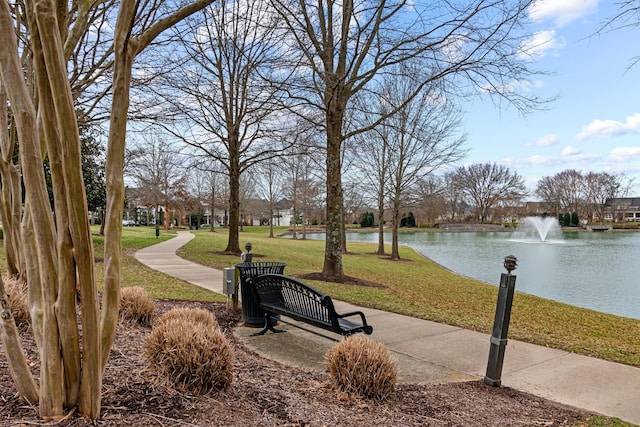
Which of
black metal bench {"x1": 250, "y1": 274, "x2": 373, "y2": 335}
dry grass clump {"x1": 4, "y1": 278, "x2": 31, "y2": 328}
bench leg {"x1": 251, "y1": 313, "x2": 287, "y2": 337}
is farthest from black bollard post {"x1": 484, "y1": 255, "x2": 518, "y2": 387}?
dry grass clump {"x1": 4, "y1": 278, "x2": 31, "y2": 328}

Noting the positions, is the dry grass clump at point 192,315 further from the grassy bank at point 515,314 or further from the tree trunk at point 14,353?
the grassy bank at point 515,314

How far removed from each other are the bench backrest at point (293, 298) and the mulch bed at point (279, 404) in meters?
0.67

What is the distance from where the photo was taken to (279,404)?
307cm

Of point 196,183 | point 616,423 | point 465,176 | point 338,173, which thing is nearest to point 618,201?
point 465,176

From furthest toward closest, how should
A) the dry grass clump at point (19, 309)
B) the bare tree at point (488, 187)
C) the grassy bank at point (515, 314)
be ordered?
the bare tree at point (488, 187) < the grassy bank at point (515, 314) < the dry grass clump at point (19, 309)

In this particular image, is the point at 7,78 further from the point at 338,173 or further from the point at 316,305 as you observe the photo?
the point at 338,173

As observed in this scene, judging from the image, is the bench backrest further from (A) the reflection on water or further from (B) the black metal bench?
(A) the reflection on water

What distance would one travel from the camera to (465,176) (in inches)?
3061

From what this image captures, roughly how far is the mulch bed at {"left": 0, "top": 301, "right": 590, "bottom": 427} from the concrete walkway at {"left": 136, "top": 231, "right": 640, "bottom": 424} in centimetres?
30

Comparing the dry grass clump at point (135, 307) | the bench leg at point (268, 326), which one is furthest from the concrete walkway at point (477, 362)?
the dry grass clump at point (135, 307)

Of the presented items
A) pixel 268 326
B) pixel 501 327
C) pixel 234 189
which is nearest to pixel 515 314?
pixel 501 327

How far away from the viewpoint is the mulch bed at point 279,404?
2568mm

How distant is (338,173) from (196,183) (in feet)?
155

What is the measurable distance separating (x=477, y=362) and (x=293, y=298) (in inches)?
86.5
